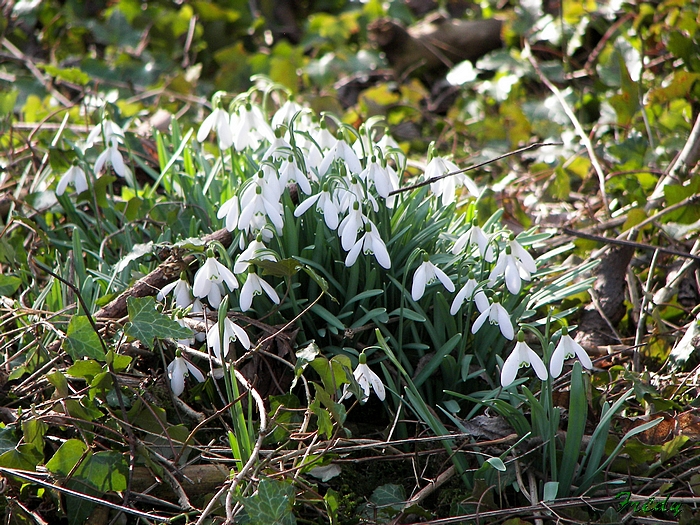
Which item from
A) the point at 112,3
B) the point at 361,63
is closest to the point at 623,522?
the point at 361,63

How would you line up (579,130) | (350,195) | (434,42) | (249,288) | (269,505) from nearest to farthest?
1. (269,505)
2. (249,288)
3. (350,195)
4. (579,130)
5. (434,42)

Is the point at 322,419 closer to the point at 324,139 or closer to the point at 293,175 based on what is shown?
the point at 293,175

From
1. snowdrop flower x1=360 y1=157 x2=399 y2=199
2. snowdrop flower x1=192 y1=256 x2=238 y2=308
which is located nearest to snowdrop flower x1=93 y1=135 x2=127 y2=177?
snowdrop flower x1=192 y1=256 x2=238 y2=308

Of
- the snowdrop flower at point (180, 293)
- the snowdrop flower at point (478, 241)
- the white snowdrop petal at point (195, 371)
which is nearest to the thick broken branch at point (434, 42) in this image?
the snowdrop flower at point (478, 241)

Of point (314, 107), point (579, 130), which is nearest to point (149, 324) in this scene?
point (579, 130)

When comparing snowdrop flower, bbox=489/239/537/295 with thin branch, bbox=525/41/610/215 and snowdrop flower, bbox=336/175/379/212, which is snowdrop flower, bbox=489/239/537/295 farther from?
thin branch, bbox=525/41/610/215

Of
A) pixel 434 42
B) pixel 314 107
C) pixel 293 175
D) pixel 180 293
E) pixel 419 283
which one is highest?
pixel 293 175

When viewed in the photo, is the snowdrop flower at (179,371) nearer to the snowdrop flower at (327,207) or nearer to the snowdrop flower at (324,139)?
the snowdrop flower at (327,207)
